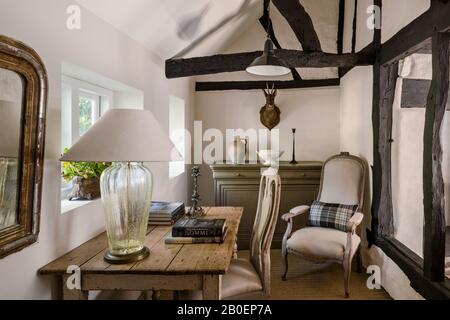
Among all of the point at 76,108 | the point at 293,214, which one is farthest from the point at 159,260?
the point at 293,214

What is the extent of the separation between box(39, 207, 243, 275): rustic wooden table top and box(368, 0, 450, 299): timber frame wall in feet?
3.75

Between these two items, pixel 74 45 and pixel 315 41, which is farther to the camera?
pixel 315 41

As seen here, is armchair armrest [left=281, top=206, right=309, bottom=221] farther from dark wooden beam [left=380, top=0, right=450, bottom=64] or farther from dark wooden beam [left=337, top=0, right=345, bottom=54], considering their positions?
dark wooden beam [left=337, top=0, right=345, bottom=54]

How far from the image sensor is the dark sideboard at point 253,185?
11.7ft

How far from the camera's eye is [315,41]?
3.16 meters

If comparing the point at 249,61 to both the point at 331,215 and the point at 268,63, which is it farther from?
the point at 331,215

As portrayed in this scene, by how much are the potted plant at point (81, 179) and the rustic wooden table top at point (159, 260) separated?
25cm

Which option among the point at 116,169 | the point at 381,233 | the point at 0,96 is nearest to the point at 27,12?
the point at 0,96

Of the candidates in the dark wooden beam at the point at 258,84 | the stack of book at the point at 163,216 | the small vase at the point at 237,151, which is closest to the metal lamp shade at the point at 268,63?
the stack of book at the point at 163,216

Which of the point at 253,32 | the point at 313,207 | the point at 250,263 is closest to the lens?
the point at 250,263

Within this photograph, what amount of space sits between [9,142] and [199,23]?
6.75 ft

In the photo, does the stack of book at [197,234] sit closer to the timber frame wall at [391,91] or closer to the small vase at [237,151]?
the timber frame wall at [391,91]

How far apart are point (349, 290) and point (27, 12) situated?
2.80 m
